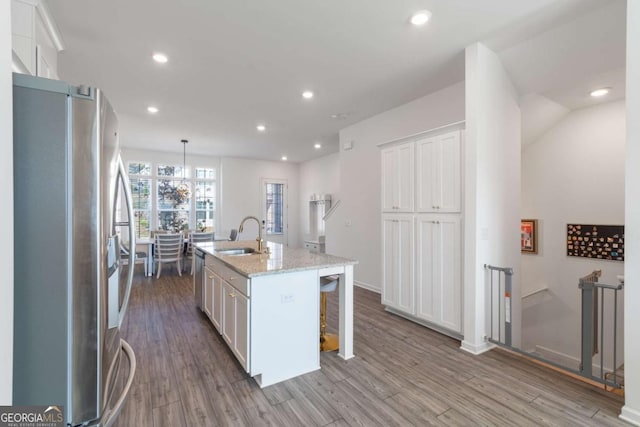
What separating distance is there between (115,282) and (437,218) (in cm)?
297

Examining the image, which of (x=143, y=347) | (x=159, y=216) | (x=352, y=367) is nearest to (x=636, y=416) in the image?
(x=352, y=367)

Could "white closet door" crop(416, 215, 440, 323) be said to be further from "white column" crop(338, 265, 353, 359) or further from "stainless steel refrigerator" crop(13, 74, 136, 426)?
"stainless steel refrigerator" crop(13, 74, 136, 426)

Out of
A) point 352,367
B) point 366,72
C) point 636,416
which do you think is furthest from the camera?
point 366,72

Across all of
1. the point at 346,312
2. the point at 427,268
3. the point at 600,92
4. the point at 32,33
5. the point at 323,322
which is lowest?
the point at 323,322

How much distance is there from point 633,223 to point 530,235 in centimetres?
344

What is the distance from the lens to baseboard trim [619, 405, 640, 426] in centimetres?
183

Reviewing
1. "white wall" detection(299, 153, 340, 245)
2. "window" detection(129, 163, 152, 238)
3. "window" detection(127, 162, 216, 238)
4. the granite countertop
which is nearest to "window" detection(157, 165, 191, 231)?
"window" detection(127, 162, 216, 238)

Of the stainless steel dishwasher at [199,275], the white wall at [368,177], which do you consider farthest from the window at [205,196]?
the stainless steel dishwasher at [199,275]

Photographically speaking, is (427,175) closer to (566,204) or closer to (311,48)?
(311,48)

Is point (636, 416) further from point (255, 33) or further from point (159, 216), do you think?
point (159, 216)

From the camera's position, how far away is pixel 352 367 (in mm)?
2533

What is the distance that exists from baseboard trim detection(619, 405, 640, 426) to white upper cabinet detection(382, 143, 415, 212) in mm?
2276

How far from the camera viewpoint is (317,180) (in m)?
8.80

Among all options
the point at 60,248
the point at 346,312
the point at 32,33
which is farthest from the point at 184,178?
the point at 60,248
